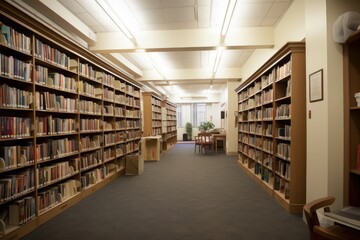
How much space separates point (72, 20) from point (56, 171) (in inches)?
103

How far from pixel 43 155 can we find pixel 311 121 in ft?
11.5

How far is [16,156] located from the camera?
103 inches

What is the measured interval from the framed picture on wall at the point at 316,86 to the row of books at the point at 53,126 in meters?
3.47

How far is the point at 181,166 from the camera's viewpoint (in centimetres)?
688

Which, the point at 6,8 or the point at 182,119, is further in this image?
the point at 182,119

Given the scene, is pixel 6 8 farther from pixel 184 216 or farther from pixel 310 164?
pixel 310 164

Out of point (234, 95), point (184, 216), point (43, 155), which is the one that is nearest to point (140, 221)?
point (184, 216)

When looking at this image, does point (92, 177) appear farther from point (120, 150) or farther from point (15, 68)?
point (15, 68)

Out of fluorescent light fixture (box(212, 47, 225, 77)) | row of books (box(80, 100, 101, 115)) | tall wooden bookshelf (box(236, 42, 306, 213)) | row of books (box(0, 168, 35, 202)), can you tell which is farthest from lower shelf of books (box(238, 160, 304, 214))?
row of books (box(80, 100, 101, 115))

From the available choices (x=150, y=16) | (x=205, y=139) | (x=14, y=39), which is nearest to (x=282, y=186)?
(x=150, y=16)

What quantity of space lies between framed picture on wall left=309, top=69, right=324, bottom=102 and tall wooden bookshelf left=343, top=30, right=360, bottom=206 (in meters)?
0.27

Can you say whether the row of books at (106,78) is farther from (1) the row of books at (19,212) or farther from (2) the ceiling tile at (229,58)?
(2) the ceiling tile at (229,58)

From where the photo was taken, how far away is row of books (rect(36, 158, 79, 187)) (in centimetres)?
299

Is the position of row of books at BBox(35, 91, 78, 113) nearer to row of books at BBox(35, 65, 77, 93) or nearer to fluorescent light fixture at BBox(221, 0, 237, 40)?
row of books at BBox(35, 65, 77, 93)
